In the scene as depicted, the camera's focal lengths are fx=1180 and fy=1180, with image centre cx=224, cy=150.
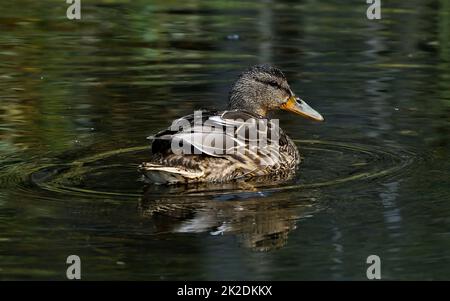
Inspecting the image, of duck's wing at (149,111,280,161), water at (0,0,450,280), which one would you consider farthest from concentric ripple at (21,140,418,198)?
duck's wing at (149,111,280,161)

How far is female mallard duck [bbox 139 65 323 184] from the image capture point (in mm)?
8266

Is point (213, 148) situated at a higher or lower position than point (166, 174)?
higher

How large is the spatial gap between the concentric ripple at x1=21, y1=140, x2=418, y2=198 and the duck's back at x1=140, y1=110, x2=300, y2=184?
12cm

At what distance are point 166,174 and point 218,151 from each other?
0.46 m

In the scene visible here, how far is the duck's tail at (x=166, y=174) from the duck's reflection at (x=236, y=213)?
0.38 feet

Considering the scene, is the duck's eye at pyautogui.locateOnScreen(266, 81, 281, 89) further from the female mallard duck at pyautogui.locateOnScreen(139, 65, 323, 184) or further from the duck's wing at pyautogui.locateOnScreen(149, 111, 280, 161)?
the duck's wing at pyautogui.locateOnScreen(149, 111, 280, 161)

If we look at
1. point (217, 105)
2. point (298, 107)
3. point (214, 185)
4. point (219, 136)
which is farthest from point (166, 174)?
point (217, 105)

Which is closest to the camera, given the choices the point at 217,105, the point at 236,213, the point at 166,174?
the point at 236,213

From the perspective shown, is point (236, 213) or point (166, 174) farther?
point (166, 174)

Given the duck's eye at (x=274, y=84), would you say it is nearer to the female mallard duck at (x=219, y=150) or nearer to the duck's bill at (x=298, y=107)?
the duck's bill at (x=298, y=107)

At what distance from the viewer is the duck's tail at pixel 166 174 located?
8.15m

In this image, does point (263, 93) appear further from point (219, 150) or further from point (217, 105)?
point (219, 150)

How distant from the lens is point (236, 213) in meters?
7.52

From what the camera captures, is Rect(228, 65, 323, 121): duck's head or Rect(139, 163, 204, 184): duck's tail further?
Rect(228, 65, 323, 121): duck's head
